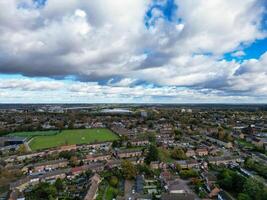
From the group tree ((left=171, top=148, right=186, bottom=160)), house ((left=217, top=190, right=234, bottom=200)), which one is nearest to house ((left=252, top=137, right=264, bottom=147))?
tree ((left=171, top=148, right=186, bottom=160))

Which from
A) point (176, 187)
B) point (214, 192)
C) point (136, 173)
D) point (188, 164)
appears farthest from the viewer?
point (188, 164)

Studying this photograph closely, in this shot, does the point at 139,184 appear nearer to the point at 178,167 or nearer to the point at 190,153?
the point at 178,167

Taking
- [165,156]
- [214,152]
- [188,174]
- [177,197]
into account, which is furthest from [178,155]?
[177,197]

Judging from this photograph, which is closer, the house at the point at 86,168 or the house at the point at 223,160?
the house at the point at 86,168

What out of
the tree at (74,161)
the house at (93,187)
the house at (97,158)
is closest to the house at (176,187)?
the house at (93,187)

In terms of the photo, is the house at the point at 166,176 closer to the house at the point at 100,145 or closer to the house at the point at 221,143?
the house at the point at 100,145

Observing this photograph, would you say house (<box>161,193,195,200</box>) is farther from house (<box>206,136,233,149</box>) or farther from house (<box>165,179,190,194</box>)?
house (<box>206,136,233,149</box>)

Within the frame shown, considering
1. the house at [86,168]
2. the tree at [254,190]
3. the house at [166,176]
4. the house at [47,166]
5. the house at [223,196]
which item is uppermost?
the tree at [254,190]

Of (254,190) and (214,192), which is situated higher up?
(254,190)

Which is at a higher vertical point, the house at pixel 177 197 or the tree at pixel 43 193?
the house at pixel 177 197

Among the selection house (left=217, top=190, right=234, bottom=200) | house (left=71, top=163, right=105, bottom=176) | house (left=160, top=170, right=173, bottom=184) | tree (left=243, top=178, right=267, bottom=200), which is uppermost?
tree (left=243, top=178, right=267, bottom=200)
